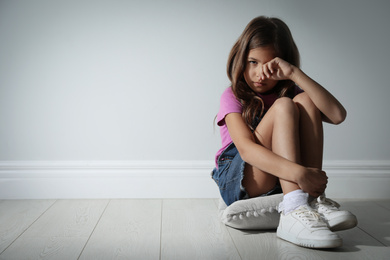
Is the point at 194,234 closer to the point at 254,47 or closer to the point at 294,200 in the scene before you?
the point at 294,200

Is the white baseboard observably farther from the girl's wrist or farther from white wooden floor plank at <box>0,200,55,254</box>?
the girl's wrist

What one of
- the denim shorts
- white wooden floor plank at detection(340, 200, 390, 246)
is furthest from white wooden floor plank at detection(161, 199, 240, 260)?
white wooden floor plank at detection(340, 200, 390, 246)

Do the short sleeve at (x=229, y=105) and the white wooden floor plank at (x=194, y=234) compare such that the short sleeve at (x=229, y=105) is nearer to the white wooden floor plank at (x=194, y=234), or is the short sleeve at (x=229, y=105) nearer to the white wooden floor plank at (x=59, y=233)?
the white wooden floor plank at (x=194, y=234)

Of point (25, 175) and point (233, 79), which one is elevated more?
point (233, 79)

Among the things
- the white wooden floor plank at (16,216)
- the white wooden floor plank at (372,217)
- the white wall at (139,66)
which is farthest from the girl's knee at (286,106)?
the white wooden floor plank at (16,216)

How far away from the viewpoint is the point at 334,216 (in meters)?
1.13

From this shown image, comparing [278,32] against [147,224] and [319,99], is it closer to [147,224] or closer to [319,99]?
[319,99]

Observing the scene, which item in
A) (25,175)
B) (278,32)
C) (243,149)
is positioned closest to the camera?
(243,149)

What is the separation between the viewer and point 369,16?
72.4 inches

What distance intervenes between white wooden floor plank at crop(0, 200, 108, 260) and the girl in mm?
463

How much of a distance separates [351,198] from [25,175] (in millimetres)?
1382

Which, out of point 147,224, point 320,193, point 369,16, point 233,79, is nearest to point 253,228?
point 320,193

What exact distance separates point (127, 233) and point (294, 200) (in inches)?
19.5

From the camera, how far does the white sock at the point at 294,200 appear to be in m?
1.15
